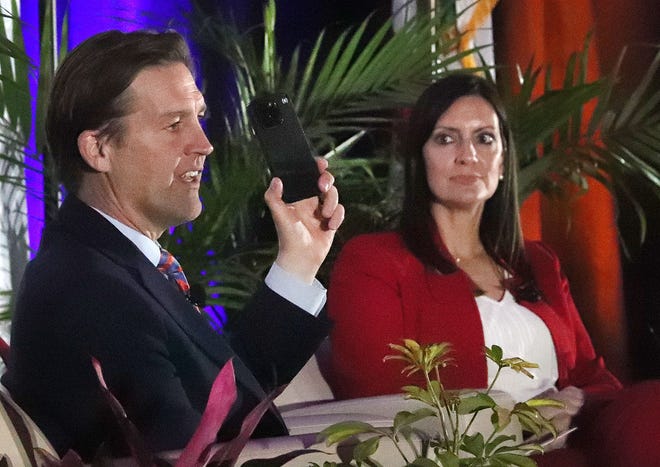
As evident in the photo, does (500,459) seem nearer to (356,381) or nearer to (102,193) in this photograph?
(102,193)

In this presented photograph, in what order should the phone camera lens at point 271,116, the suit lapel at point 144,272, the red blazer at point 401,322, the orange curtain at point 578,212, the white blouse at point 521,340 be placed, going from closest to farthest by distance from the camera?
the suit lapel at point 144,272 → the phone camera lens at point 271,116 → the red blazer at point 401,322 → the white blouse at point 521,340 → the orange curtain at point 578,212

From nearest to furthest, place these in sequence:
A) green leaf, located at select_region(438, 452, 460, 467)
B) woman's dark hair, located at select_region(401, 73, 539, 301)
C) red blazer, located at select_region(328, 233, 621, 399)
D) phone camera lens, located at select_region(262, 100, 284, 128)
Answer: green leaf, located at select_region(438, 452, 460, 467) < phone camera lens, located at select_region(262, 100, 284, 128) < red blazer, located at select_region(328, 233, 621, 399) < woman's dark hair, located at select_region(401, 73, 539, 301)

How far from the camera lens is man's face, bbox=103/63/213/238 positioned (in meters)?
1.58

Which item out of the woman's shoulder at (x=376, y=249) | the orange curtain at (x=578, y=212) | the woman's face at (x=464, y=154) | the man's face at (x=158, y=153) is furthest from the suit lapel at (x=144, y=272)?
the orange curtain at (x=578, y=212)

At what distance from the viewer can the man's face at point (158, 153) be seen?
5.19 ft

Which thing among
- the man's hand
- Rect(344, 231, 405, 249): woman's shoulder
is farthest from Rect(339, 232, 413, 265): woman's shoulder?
the man's hand

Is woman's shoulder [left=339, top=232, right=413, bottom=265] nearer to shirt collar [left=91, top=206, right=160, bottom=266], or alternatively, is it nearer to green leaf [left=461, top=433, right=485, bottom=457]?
shirt collar [left=91, top=206, right=160, bottom=266]

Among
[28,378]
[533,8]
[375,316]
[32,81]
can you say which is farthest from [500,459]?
[533,8]

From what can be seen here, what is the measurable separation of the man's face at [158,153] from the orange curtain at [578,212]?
1.91 metres

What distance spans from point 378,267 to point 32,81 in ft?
3.31

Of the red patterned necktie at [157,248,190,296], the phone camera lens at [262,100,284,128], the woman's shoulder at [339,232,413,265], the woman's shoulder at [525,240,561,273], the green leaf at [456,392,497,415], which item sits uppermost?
the phone camera lens at [262,100,284,128]

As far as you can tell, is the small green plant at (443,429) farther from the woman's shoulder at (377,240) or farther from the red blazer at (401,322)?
the woman's shoulder at (377,240)

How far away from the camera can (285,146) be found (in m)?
1.66

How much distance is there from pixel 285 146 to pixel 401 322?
28.6 inches
